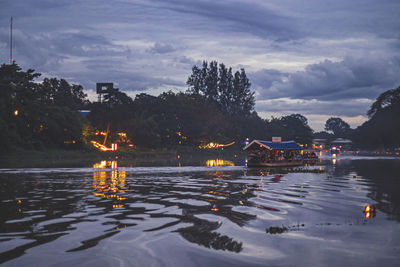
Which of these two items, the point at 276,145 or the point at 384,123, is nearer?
the point at 276,145

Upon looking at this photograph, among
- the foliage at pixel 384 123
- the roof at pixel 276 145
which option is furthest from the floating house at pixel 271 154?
the foliage at pixel 384 123

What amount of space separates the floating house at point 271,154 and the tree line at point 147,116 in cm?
3509

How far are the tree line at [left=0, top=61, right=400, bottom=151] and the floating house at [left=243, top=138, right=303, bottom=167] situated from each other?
3509cm

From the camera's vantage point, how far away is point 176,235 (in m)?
10.7

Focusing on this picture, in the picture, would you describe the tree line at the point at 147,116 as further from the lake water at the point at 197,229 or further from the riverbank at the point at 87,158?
the lake water at the point at 197,229

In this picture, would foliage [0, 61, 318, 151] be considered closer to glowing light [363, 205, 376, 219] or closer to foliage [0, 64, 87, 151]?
foliage [0, 64, 87, 151]

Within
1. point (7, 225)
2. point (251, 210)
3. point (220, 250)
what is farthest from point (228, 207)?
point (7, 225)

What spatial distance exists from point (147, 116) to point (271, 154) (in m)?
55.8

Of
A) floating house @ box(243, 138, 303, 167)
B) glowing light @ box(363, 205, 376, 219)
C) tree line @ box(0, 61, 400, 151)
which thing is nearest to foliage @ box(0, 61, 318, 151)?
tree line @ box(0, 61, 400, 151)

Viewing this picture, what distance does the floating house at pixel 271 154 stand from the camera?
154 ft

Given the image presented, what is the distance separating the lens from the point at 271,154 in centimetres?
5144

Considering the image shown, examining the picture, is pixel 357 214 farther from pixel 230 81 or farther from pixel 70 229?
pixel 230 81

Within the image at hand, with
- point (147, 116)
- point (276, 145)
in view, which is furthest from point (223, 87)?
point (276, 145)

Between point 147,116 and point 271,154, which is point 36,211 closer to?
point 271,154
